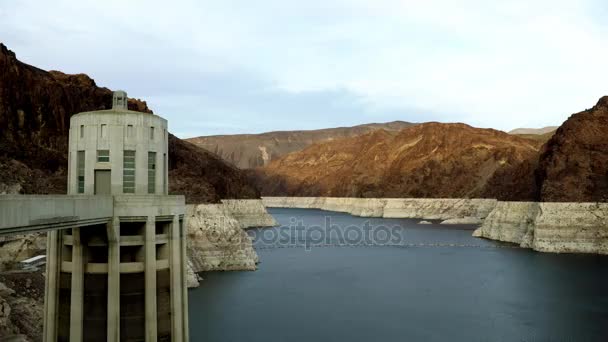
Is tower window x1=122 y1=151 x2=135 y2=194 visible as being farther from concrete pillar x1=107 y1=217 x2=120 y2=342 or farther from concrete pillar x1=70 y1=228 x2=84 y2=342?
concrete pillar x1=70 y1=228 x2=84 y2=342

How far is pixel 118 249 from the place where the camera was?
17750 millimetres

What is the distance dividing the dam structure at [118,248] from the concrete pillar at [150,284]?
0.11 feet

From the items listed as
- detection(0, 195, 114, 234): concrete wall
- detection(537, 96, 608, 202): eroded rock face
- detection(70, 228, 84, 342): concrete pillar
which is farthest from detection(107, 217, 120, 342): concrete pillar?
detection(537, 96, 608, 202): eroded rock face

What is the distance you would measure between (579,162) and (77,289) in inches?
3538

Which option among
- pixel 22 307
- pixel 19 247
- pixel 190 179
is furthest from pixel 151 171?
pixel 190 179

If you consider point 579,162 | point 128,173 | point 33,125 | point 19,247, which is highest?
point 33,125

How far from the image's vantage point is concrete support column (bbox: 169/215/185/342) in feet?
61.8

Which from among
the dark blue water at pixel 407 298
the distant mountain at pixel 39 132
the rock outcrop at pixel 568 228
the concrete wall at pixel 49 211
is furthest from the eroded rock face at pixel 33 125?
the rock outcrop at pixel 568 228

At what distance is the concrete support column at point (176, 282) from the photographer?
18844 millimetres

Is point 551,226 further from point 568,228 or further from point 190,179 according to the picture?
point 190,179

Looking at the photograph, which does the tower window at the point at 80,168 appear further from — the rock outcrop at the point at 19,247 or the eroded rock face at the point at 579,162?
the eroded rock face at the point at 579,162

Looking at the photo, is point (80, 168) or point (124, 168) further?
point (80, 168)

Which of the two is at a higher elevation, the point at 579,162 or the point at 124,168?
the point at 579,162

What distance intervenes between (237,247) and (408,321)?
1013 inches
